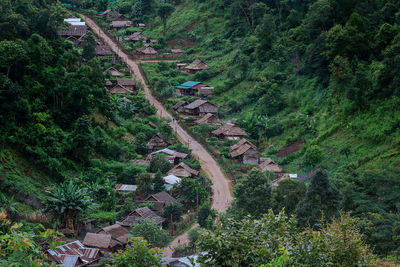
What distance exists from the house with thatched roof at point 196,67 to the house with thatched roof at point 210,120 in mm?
10513

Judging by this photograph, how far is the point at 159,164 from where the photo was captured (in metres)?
29.4

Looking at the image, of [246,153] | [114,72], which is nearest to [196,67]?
[114,72]

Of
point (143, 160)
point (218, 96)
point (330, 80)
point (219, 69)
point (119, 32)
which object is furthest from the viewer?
point (119, 32)

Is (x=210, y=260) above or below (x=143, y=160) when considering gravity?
above

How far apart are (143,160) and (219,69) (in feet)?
62.6

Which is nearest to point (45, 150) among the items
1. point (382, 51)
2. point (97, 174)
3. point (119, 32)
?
point (97, 174)

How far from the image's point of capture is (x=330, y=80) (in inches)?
1310

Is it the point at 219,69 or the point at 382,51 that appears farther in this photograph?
the point at 219,69

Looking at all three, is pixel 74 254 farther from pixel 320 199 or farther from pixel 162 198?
pixel 320 199

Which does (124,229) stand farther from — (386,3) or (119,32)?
(119,32)

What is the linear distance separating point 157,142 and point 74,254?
15624mm

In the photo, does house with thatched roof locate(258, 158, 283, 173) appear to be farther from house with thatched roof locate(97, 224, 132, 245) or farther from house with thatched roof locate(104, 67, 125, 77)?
house with thatched roof locate(104, 67, 125, 77)

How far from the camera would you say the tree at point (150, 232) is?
21.0 meters

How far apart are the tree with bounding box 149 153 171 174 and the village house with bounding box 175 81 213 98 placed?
47.5 ft
